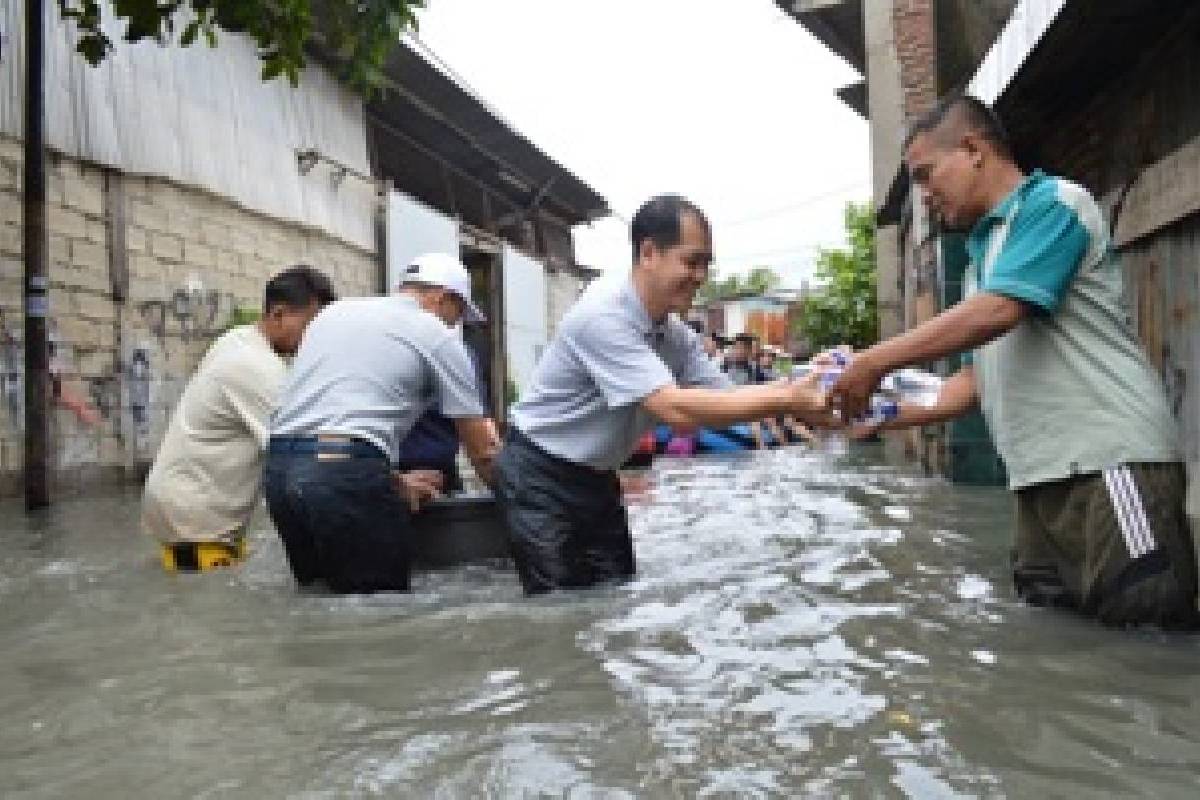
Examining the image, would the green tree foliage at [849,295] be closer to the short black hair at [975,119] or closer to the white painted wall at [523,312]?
the white painted wall at [523,312]

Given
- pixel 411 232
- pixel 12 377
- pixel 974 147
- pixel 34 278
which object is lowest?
pixel 12 377

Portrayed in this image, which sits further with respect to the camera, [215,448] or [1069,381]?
[215,448]

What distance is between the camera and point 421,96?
1608cm

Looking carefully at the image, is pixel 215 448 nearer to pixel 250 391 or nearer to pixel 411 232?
pixel 250 391

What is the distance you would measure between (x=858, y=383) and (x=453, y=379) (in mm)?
1579

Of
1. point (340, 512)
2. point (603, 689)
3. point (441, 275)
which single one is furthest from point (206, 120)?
point (603, 689)

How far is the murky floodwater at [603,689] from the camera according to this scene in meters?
2.07

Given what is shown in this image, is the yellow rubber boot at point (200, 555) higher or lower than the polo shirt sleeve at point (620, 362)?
lower

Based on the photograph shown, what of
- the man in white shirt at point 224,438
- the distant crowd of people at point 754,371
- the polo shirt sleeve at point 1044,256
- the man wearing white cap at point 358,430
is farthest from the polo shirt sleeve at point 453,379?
the distant crowd of people at point 754,371

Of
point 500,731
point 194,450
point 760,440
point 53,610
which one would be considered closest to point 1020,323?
point 500,731

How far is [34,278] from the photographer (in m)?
7.88

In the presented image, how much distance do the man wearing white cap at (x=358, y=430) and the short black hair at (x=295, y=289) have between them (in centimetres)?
46

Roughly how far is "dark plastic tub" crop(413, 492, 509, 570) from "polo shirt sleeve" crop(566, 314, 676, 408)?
1.39m

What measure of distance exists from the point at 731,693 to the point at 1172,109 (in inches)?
112
